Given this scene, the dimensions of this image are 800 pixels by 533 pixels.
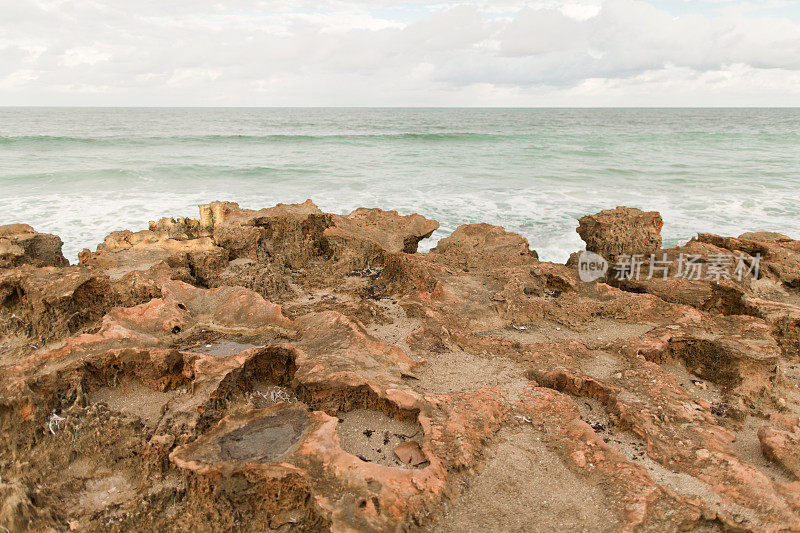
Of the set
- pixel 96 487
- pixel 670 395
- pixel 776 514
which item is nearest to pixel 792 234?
pixel 670 395

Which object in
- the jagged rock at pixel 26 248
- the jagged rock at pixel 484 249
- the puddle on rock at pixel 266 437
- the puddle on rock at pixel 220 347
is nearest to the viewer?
the puddle on rock at pixel 266 437

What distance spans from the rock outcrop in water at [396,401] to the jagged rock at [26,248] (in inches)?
2.4

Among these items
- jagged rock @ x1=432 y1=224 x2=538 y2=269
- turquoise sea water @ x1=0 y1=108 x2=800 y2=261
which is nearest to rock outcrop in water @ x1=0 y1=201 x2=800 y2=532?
jagged rock @ x1=432 y1=224 x2=538 y2=269

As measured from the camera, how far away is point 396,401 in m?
2.85

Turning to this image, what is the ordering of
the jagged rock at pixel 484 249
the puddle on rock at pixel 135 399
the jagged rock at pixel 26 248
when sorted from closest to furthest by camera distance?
the puddle on rock at pixel 135 399 < the jagged rock at pixel 26 248 < the jagged rock at pixel 484 249

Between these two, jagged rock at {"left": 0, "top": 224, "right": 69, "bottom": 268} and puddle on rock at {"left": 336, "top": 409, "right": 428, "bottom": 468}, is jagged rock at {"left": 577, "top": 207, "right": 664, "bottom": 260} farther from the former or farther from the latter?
jagged rock at {"left": 0, "top": 224, "right": 69, "bottom": 268}

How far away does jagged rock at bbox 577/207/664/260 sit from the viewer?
5691 millimetres

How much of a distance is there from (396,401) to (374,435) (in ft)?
0.77

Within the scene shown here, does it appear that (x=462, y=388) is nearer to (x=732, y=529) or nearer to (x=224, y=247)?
(x=732, y=529)

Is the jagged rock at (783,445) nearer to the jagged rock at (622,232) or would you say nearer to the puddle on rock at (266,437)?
the puddle on rock at (266,437)

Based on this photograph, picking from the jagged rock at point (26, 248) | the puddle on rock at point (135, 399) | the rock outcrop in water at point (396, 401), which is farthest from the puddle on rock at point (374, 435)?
the jagged rock at point (26, 248)

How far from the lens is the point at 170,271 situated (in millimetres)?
4504

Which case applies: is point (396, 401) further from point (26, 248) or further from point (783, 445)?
point (26, 248)

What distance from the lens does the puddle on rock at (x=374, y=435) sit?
2.58 m
